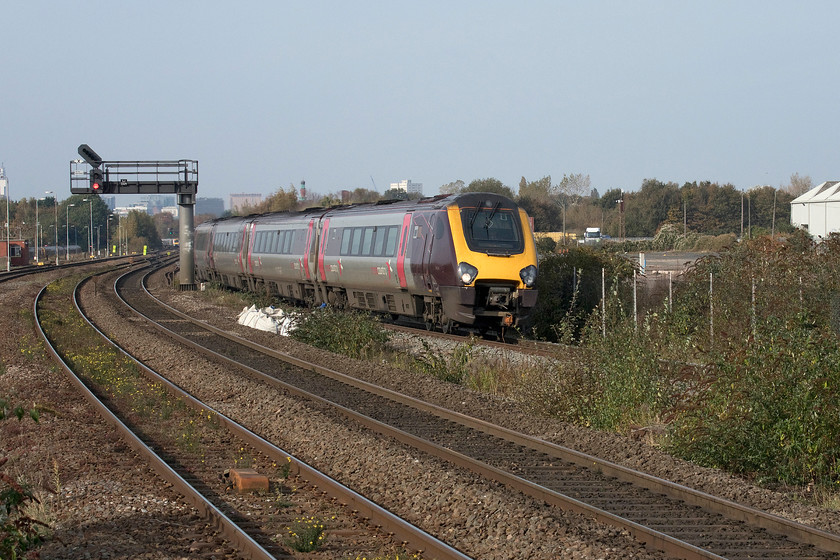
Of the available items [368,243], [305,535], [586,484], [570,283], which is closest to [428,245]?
[368,243]

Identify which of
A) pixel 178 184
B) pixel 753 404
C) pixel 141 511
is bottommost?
pixel 141 511

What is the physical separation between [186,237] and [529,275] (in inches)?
960

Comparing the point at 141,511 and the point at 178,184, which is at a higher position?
the point at 178,184

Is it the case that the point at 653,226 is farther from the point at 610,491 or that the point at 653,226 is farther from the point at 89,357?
the point at 610,491

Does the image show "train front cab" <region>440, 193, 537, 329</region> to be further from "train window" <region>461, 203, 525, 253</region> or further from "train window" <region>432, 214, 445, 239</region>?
"train window" <region>432, 214, 445, 239</region>

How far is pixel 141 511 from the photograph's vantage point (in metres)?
8.09

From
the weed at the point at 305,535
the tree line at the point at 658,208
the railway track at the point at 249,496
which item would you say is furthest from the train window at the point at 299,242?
the tree line at the point at 658,208

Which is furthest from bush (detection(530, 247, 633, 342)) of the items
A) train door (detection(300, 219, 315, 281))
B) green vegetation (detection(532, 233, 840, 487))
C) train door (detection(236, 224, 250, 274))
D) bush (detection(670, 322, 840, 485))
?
train door (detection(236, 224, 250, 274))

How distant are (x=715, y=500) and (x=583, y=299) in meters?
15.8

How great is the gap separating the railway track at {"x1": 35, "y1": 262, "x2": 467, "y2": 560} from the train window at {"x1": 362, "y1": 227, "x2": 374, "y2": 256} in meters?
9.97

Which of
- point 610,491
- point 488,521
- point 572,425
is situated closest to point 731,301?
point 572,425

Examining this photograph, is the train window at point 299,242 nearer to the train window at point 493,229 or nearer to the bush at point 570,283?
the bush at point 570,283

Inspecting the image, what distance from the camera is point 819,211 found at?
64125mm

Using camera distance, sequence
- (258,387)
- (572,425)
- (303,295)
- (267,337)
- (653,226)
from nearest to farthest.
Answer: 1. (572,425)
2. (258,387)
3. (267,337)
4. (303,295)
5. (653,226)
